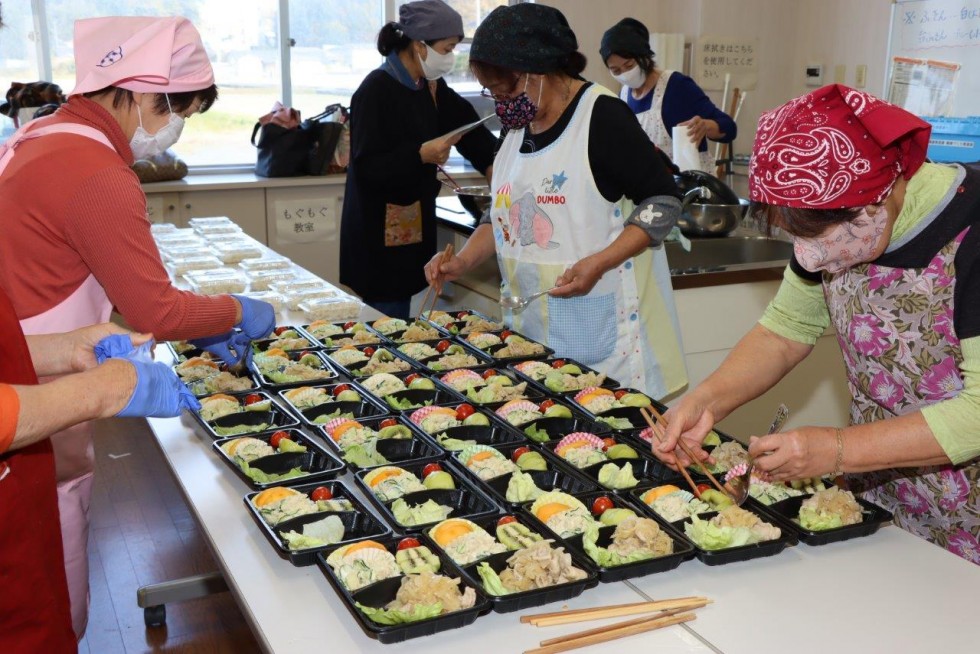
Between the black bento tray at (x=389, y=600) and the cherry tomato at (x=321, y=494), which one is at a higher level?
the cherry tomato at (x=321, y=494)

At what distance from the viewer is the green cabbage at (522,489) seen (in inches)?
66.1

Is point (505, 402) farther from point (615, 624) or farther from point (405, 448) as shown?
point (615, 624)

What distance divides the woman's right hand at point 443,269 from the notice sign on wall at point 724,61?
3.44 meters

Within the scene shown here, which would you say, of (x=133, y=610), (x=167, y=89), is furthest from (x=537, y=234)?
(x=133, y=610)

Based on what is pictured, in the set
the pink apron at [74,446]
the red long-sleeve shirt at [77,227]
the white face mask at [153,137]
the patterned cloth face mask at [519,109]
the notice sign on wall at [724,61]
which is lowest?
the pink apron at [74,446]

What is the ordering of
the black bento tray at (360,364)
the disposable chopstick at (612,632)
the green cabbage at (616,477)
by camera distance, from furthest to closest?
the black bento tray at (360,364) → the green cabbage at (616,477) → the disposable chopstick at (612,632)

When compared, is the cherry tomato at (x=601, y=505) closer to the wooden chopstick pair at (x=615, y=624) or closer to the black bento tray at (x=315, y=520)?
the wooden chopstick pair at (x=615, y=624)

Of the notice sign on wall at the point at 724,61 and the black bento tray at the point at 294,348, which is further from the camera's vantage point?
the notice sign on wall at the point at 724,61

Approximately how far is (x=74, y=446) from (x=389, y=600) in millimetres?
993

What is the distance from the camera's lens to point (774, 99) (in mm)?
5891

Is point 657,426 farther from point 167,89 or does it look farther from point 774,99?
point 774,99

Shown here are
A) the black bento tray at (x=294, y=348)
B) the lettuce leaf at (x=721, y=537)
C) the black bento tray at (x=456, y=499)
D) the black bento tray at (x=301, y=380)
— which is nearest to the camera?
the lettuce leaf at (x=721, y=537)

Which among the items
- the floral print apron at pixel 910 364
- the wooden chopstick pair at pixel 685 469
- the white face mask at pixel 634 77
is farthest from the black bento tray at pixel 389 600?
the white face mask at pixel 634 77

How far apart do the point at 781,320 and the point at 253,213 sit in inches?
162
